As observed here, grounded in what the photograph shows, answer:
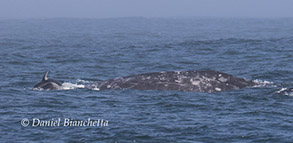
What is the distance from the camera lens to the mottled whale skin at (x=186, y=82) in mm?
19375

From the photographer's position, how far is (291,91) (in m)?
18.3

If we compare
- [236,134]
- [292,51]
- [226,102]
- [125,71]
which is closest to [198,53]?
[292,51]

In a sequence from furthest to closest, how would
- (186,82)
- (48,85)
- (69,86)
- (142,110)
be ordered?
1. (69,86)
2. (48,85)
3. (186,82)
4. (142,110)

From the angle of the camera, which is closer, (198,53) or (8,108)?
(8,108)

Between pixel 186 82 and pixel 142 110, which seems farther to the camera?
pixel 186 82

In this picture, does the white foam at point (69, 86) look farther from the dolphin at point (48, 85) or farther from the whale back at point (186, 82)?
the whale back at point (186, 82)

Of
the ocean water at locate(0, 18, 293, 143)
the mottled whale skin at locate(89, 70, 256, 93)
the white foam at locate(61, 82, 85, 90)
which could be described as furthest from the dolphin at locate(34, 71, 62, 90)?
→ the mottled whale skin at locate(89, 70, 256, 93)

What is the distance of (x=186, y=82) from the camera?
19641 mm

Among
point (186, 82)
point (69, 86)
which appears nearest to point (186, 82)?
point (186, 82)

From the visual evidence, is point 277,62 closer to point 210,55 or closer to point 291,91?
point 210,55

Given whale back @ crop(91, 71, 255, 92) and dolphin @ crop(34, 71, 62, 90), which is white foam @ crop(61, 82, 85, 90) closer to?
dolphin @ crop(34, 71, 62, 90)

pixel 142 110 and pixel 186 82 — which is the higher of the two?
pixel 186 82

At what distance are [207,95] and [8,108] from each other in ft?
21.9

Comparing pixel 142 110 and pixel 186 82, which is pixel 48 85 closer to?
pixel 186 82
